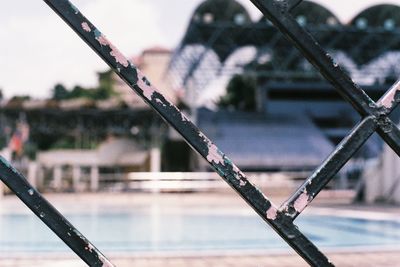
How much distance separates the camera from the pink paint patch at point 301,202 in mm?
998

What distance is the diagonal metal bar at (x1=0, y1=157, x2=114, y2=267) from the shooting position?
96cm

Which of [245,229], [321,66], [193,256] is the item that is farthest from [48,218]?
[245,229]

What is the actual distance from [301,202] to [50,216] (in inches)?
16.0

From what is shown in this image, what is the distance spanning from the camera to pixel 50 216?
0.97m

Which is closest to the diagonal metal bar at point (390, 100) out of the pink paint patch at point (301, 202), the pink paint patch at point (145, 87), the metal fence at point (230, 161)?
the metal fence at point (230, 161)

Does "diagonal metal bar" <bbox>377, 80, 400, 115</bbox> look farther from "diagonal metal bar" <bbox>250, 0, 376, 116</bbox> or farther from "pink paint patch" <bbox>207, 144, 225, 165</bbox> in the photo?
"pink paint patch" <bbox>207, 144, 225, 165</bbox>

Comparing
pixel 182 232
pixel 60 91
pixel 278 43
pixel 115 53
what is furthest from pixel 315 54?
pixel 60 91

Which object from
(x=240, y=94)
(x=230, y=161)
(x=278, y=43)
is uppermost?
(x=240, y=94)

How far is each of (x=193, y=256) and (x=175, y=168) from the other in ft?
117

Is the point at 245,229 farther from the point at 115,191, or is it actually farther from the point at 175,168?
the point at 175,168

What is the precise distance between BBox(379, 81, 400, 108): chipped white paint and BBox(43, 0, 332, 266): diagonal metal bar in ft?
0.85

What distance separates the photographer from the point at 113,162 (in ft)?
136

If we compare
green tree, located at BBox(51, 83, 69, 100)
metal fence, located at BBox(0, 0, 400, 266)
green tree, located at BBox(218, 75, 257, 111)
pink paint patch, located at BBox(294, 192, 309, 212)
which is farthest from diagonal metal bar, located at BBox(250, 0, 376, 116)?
green tree, located at BBox(51, 83, 69, 100)

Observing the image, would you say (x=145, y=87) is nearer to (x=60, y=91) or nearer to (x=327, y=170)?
(x=327, y=170)
